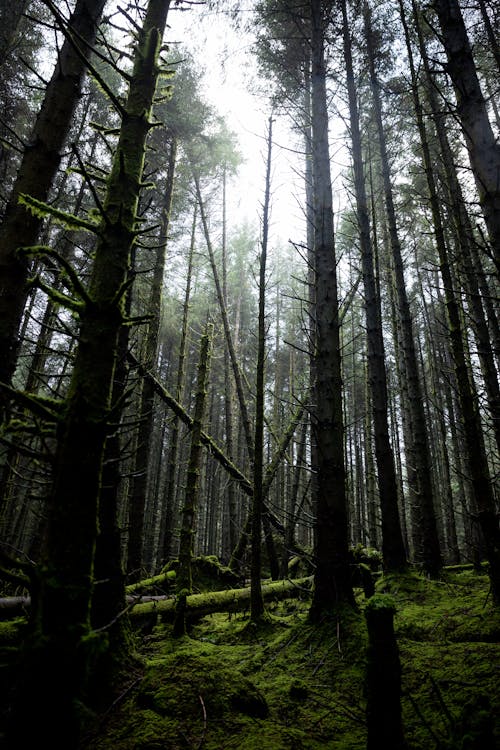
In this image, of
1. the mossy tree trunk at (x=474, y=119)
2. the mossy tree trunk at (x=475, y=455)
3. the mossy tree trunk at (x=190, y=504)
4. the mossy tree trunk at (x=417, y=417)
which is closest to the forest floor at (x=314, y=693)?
the mossy tree trunk at (x=475, y=455)

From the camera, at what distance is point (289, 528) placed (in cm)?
801

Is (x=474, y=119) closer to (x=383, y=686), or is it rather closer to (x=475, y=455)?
(x=475, y=455)

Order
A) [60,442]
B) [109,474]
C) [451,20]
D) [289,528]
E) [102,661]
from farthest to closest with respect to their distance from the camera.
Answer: [289,528] < [451,20] < [109,474] < [102,661] < [60,442]

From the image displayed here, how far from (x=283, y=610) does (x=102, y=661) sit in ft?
15.9

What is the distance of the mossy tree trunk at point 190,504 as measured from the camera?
532cm

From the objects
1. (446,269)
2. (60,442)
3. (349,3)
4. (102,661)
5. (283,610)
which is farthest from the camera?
(349,3)

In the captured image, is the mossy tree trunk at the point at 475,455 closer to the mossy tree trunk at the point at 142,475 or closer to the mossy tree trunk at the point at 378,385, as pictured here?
the mossy tree trunk at the point at 378,385

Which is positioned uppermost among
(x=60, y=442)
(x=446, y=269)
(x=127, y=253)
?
(x=446, y=269)

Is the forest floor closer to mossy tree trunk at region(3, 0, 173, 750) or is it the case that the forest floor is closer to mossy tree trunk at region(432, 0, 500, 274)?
mossy tree trunk at region(3, 0, 173, 750)

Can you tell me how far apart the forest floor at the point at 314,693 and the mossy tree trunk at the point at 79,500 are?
1305 mm

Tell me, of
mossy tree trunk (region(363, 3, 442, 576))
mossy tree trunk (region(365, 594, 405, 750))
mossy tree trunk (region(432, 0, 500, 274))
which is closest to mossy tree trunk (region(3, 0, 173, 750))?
mossy tree trunk (region(365, 594, 405, 750))

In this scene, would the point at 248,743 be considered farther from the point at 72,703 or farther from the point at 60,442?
the point at 60,442

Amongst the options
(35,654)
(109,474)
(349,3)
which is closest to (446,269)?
(109,474)

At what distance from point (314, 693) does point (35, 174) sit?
5.05 meters
